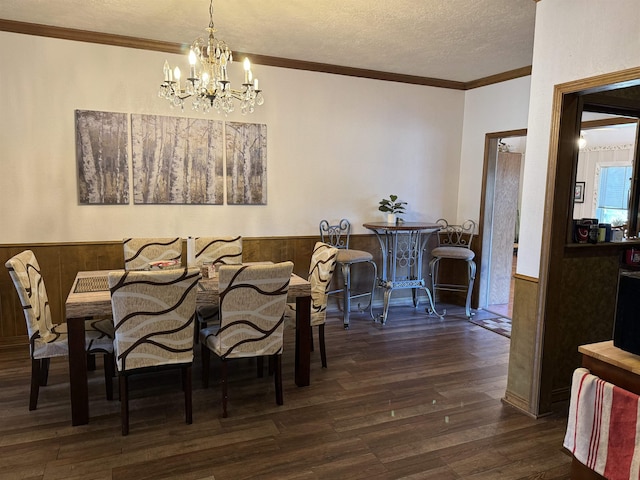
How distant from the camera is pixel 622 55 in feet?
7.71

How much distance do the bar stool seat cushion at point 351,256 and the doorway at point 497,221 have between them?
1.62 metres

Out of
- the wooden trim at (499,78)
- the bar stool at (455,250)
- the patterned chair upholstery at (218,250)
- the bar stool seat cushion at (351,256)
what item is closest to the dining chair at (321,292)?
the patterned chair upholstery at (218,250)

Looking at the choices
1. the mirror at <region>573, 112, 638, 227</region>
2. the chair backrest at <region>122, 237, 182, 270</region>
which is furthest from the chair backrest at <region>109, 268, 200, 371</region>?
the mirror at <region>573, 112, 638, 227</region>

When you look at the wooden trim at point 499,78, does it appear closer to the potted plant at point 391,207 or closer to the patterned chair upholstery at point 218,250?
the potted plant at point 391,207

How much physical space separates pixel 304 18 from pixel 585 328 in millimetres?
3170

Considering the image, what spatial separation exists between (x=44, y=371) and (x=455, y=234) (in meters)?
4.61

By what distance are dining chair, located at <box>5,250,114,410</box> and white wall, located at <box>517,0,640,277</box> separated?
2859mm

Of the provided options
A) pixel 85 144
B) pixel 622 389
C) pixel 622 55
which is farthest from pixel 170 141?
pixel 622 389

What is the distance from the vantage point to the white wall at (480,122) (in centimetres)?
495

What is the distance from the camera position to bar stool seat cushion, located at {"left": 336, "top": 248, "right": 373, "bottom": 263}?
183 inches

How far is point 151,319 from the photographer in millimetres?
2492

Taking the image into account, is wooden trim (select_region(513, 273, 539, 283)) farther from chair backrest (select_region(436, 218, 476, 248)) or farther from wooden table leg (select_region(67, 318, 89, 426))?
wooden table leg (select_region(67, 318, 89, 426))

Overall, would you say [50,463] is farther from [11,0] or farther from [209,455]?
[11,0]

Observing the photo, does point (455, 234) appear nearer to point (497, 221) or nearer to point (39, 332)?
point (497, 221)
